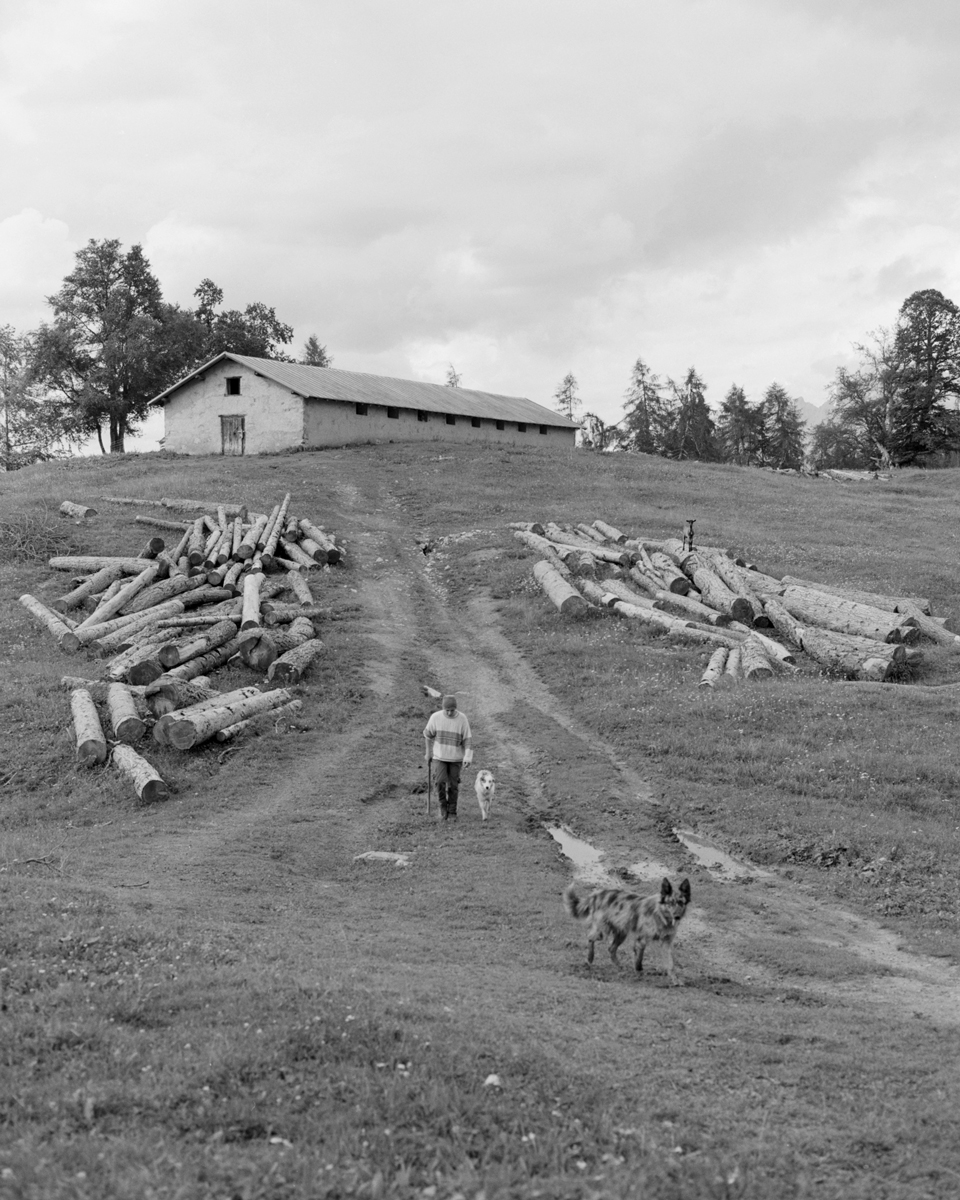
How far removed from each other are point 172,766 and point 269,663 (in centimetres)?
522

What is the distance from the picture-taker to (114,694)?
21109 millimetres

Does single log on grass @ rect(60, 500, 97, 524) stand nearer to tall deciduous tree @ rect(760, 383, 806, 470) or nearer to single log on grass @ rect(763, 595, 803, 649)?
single log on grass @ rect(763, 595, 803, 649)


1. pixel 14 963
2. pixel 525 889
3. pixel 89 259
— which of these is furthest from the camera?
pixel 89 259

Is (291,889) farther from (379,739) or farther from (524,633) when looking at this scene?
(524,633)

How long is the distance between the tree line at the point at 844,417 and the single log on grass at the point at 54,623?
2476 inches

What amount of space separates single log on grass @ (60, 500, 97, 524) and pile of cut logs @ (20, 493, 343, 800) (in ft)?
7.96

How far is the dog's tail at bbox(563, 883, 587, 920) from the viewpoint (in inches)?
467

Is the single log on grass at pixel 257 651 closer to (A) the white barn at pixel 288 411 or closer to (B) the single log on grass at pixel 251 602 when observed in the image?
(B) the single log on grass at pixel 251 602

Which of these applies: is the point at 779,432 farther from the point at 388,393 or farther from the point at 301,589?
the point at 301,589

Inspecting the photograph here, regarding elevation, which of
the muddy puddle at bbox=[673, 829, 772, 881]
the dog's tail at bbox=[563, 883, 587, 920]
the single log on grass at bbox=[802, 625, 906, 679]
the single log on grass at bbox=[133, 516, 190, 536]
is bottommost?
the muddy puddle at bbox=[673, 829, 772, 881]

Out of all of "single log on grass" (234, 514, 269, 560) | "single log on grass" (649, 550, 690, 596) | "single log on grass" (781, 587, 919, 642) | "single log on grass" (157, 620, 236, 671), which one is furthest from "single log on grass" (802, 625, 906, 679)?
"single log on grass" (234, 514, 269, 560)

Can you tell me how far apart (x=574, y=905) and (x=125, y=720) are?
1132 centimetres

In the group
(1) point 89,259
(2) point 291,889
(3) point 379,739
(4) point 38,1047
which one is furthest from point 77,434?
(4) point 38,1047

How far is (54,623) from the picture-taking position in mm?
26531
